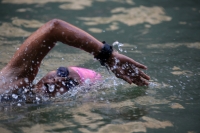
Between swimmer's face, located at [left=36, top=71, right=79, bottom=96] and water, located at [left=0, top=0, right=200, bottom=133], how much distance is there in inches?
2.7

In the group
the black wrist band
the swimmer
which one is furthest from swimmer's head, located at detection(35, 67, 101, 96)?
the black wrist band

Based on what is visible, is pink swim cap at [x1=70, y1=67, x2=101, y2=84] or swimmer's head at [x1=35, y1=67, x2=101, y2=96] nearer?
swimmer's head at [x1=35, y1=67, x2=101, y2=96]

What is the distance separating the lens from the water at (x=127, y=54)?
2322 millimetres

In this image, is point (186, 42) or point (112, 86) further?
point (186, 42)

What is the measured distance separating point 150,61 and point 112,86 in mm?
871

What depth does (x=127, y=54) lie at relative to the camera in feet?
13.1

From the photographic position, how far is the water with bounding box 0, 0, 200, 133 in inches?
91.4

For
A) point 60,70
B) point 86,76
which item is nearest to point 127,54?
point 86,76

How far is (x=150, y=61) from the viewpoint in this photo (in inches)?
146

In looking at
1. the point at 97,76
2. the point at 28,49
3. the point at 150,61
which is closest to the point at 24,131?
the point at 28,49

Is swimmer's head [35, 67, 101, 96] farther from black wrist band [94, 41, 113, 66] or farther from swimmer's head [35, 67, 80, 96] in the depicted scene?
black wrist band [94, 41, 113, 66]

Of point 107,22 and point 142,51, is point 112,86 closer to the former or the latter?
point 142,51

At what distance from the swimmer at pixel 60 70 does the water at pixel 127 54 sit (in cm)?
13

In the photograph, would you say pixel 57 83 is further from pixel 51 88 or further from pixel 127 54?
pixel 127 54
